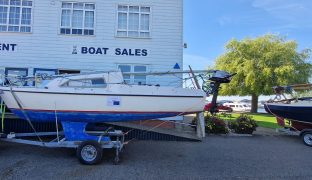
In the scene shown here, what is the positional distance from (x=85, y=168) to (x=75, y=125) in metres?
1.19

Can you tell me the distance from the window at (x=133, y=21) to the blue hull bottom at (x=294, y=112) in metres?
6.00

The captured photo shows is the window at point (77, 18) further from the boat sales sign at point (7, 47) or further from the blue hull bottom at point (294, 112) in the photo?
the blue hull bottom at point (294, 112)

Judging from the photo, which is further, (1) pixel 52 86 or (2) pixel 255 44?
(2) pixel 255 44

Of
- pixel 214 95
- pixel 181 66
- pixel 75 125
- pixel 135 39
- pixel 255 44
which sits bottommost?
pixel 75 125

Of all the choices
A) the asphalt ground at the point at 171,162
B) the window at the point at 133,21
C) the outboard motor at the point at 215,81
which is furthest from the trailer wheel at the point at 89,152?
the window at the point at 133,21

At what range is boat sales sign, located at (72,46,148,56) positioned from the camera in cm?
1229

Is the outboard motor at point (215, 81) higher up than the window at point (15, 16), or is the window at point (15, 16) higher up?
the window at point (15, 16)

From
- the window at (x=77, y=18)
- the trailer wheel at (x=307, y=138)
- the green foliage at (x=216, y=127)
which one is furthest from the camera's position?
the window at (x=77, y=18)

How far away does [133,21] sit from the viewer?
12562 mm

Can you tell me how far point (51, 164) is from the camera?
7.09 m

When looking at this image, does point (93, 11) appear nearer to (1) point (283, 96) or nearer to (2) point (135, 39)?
(2) point (135, 39)

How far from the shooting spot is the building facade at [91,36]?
12.1 m

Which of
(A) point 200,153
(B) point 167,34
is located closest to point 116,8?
(B) point 167,34

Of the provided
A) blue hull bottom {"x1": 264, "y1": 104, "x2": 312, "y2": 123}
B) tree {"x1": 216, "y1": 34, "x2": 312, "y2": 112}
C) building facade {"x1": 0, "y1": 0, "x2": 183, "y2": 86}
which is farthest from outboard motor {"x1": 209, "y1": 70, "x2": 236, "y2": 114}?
tree {"x1": 216, "y1": 34, "x2": 312, "y2": 112}
